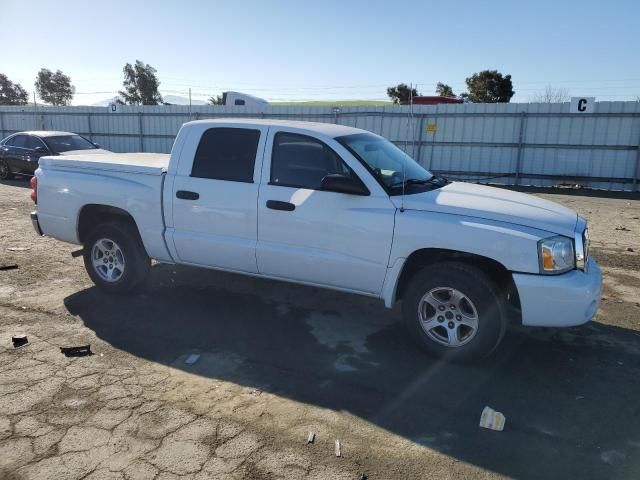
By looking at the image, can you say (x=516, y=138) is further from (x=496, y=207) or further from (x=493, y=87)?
(x=493, y=87)

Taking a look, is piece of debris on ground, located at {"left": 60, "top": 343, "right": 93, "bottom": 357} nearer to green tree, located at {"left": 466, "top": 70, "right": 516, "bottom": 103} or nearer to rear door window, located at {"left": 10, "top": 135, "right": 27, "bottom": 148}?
rear door window, located at {"left": 10, "top": 135, "right": 27, "bottom": 148}

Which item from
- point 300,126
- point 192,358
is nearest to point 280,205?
point 300,126

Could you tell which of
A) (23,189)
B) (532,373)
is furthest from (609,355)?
(23,189)

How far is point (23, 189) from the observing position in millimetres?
14305

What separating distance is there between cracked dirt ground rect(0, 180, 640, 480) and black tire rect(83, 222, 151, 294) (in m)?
0.21

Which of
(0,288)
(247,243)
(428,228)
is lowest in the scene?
(0,288)

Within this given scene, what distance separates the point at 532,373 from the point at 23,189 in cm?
1457

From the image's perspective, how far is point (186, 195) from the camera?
16.3 ft

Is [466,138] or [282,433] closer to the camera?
[282,433]

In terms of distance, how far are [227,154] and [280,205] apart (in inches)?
33.1

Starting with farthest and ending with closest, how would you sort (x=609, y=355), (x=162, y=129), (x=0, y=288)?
(x=162, y=129), (x=0, y=288), (x=609, y=355)

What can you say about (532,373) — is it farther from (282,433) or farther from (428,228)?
(282,433)

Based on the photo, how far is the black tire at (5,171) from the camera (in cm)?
1595

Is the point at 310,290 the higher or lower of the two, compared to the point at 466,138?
lower
